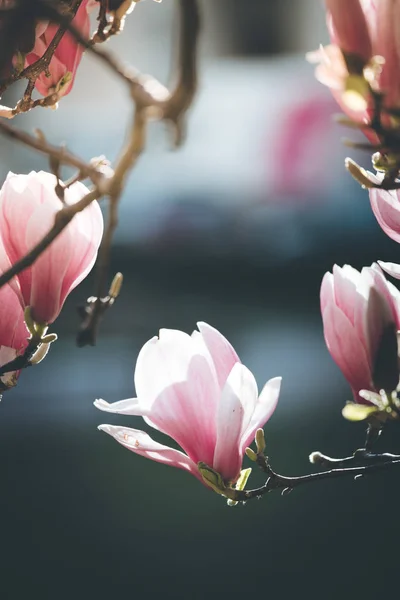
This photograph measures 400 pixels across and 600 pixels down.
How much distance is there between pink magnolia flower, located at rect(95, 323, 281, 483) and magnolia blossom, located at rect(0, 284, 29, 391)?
6cm

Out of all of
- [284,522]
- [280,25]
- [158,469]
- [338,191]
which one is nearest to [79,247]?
[284,522]

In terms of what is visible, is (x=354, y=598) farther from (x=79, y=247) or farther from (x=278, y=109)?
(x=278, y=109)

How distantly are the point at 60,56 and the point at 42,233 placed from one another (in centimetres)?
14

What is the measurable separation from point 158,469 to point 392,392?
3011 millimetres

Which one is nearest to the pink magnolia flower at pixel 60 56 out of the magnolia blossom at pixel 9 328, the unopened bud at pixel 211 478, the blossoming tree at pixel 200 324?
the blossoming tree at pixel 200 324

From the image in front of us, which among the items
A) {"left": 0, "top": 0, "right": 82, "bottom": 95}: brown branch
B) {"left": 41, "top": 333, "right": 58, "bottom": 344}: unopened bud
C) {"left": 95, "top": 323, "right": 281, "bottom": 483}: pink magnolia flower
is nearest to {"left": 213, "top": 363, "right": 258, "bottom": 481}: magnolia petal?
{"left": 95, "top": 323, "right": 281, "bottom": 483}: pink magnolia flower

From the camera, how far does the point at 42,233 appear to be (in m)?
0.45

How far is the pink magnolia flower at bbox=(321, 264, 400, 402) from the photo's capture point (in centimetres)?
46

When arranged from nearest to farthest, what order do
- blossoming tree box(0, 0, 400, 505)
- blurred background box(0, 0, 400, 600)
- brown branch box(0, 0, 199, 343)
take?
brown branch box(0, 0, 199, 343) → blossoming tree box(0, 0, 400, 505) → blurred background box(0, 0, 400, 600)

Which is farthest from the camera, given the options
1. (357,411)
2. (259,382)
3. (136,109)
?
(259,382)

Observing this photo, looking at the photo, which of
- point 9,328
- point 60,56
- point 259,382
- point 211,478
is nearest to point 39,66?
point 60,56

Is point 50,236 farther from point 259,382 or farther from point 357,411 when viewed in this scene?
point 259,382

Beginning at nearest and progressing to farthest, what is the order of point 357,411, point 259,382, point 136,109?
point 136,109, point 357,411, point 259,382

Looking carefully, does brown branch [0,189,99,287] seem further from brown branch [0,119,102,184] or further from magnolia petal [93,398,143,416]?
magnolia petal [93,398,143,416]
